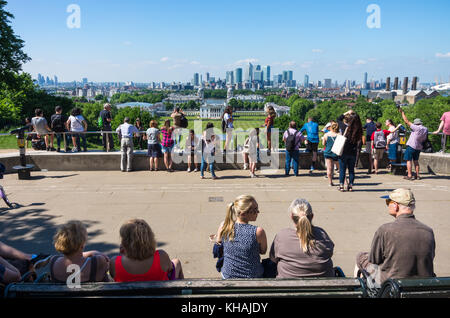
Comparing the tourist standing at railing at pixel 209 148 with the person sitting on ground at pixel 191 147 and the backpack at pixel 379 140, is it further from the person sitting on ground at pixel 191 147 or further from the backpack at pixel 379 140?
the backpack at pixel 379 140

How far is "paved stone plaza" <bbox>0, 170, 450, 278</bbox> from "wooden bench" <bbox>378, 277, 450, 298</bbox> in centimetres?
245

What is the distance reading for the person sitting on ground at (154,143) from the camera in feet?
36.1

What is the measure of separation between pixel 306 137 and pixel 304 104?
191 metres

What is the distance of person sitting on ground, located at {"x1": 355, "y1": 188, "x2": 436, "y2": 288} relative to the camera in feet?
11.5

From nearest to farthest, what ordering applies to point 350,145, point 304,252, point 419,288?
1. point 419,288
2. point 304,252
3. point 350,145

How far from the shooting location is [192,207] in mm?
7820

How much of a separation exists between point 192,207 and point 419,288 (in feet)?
18.3

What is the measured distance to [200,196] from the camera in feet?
28.4

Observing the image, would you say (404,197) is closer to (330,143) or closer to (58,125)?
(330,143)

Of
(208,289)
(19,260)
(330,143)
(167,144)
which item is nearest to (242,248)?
(208,289)

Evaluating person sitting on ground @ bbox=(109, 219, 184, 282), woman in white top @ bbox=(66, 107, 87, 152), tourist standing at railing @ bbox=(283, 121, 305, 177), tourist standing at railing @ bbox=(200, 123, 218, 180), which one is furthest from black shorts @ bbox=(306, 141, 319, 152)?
person sitting on ground @ bbox=(109, 219, 184, 282)

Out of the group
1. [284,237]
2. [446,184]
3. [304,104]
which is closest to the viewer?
[284,237]
